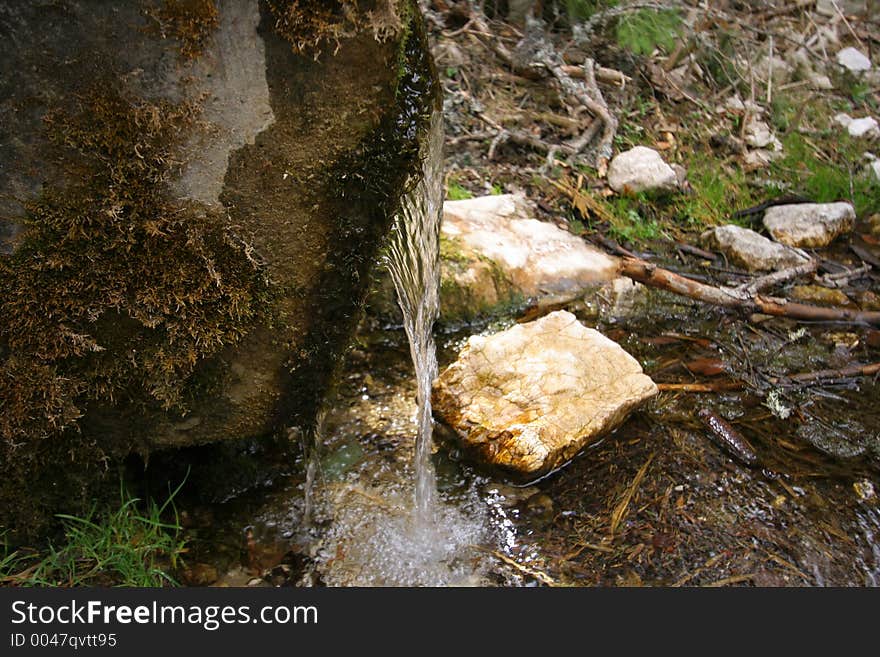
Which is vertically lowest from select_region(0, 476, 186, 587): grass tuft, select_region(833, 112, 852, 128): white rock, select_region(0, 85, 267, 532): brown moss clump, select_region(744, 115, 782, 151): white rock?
select_region(833, 112, 852, 128): white rock

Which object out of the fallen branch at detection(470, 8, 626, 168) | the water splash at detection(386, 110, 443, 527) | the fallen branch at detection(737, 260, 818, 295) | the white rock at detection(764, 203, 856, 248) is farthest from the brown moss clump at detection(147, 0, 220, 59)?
the white rock at detection(764, 203, 856, 248)

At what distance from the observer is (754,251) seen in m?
4.62

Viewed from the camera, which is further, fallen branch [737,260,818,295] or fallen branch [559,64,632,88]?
fallen branch [559,64,632,88]

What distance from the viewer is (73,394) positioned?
2055 mm

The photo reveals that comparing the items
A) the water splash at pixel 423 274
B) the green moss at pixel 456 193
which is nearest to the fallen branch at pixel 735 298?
the water splash at pixel 423 274

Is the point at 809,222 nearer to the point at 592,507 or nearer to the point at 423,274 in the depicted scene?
the point at 592,507

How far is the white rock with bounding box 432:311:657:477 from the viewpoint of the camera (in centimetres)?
279

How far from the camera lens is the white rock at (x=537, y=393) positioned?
110 inches

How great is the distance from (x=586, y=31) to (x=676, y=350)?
3.97 m

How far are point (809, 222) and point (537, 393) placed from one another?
335cm

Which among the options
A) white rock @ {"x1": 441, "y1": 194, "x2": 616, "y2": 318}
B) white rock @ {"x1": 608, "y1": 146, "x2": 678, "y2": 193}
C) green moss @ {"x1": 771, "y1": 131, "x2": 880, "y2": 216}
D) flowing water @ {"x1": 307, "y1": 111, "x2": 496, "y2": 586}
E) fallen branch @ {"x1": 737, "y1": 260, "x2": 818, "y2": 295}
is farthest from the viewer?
green moss @ {"x1": 771, "y1": 131, "x2": 880, "y2": 216}

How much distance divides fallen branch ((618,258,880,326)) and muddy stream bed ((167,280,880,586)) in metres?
0.52

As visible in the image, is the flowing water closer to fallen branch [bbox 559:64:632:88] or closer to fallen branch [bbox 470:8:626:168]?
fallen branch [bbox 470:8:626:168]

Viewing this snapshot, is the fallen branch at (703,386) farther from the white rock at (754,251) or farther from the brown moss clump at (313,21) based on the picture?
the brown moss clump at (313,21)
